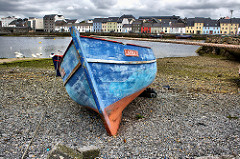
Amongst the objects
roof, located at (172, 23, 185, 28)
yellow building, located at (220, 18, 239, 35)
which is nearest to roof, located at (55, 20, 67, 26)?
roof, located at (172, 23, 185, 28)

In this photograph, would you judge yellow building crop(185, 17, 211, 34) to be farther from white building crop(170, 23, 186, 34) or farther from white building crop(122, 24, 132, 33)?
white building crop(122, 24, 132, 33)

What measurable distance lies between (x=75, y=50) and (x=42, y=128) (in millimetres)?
2148

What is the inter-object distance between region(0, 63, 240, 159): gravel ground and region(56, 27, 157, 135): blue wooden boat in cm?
56

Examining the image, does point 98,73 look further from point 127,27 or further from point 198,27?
point 127,27

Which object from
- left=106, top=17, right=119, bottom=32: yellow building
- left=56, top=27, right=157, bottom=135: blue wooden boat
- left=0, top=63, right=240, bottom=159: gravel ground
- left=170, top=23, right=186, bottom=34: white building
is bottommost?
left=0, top=63, right=240, bottom=159: gravel ground

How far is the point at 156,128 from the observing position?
5.32 m

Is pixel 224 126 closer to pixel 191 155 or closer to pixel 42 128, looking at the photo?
pixel 191 155

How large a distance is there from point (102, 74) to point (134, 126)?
5.33 ft

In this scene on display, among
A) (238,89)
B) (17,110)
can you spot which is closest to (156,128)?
(17,110)

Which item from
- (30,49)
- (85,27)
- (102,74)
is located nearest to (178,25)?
(85,27)

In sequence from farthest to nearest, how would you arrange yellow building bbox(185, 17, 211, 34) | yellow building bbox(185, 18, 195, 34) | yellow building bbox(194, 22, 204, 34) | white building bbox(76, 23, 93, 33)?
white building bbox(76, 23, 93, 33), yellow building bbox(185, 18, 195, 34), yellow building bbox(185, 17, 211, 34), yellow building bbox(194, 22, 204, 34)

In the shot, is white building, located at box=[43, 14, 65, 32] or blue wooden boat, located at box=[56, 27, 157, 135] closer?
blue wooden boat, located at box=[56, 27, 157, 135]

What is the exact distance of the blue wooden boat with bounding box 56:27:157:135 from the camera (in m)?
4.89

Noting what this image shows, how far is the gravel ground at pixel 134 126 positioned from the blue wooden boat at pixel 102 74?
56 centimetres
